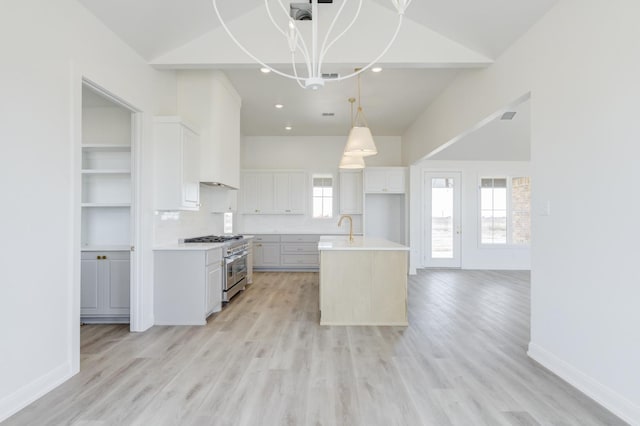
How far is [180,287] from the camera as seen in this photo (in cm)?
384

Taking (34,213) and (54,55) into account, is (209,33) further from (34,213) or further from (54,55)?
(34,213)

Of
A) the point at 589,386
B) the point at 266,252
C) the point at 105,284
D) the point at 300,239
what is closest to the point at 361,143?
the point at 589,386

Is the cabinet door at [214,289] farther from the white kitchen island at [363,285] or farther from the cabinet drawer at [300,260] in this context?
the cabinet drawer at [300,260]

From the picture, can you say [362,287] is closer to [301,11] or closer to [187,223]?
[187,223]

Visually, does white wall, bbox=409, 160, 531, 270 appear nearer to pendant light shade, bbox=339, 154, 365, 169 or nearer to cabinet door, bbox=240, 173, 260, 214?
pendant light shade, bbox=339, 154, 365, 169

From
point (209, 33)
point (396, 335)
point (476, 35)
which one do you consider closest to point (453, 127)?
point (476, 35)

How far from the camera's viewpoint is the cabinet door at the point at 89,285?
3756 mm

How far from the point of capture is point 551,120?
2.74 meters

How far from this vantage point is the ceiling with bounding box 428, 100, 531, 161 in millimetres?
6309

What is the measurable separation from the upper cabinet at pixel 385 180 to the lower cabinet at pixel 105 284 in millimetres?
4921

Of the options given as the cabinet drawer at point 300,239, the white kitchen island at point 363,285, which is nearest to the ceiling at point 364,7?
Answer: the white kitchen island at point 363,285

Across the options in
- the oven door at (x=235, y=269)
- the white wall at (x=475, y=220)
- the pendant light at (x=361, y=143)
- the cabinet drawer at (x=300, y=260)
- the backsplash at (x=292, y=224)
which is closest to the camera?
the pendant light at (x=361, y=143)

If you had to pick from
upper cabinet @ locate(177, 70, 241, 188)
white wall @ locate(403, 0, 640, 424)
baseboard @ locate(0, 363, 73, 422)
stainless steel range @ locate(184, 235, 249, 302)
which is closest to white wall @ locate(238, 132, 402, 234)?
stainless steel range @ locate(184, 235, 249, 302)

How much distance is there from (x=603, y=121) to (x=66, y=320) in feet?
13.1
